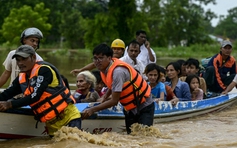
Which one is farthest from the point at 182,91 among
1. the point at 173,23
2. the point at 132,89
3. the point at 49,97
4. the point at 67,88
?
the point at 173,23

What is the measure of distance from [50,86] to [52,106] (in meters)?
0.22

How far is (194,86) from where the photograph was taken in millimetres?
7875

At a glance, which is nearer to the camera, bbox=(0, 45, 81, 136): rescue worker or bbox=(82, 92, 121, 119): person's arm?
bbox=(0, 45, 81, 136): rescue worker

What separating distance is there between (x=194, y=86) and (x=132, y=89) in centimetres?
306

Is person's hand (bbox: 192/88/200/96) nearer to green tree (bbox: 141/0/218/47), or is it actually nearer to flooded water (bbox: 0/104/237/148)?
flooded water (bbox: 0/104/237/148)

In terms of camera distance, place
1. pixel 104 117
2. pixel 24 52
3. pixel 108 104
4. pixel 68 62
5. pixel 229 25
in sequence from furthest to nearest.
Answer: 1. pixel 229 25
2. pixel 68 62
3. pixel 104 117
4. pixel 108 104
5. pixel 24 52

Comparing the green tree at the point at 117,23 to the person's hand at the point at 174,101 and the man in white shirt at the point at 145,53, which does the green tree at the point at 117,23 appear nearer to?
the man in white shirt at the point at 145,53

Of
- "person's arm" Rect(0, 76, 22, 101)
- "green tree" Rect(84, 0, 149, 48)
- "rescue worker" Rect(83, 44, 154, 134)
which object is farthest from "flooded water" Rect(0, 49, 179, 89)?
"rescue worker" Rect(83, 44, 154, 134)

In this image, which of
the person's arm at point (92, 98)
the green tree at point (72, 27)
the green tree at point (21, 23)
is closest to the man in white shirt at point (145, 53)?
the person's arm at point (92, 98)

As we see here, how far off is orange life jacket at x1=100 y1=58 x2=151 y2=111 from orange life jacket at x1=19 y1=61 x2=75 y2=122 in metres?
0.60

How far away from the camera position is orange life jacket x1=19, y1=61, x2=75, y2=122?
4.54m

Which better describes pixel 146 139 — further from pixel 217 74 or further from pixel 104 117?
pixel 217 74

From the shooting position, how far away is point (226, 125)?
701 centimetres

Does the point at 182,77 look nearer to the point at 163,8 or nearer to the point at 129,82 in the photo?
the point at 129,82
